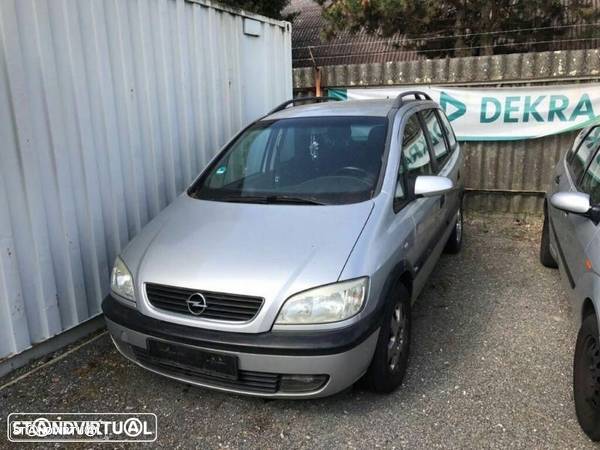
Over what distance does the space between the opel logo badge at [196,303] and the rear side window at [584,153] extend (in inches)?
118

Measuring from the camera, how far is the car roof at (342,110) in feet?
12.5

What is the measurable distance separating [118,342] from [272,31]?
14.8ft

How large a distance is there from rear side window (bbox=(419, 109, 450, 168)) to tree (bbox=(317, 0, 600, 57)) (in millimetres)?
3623

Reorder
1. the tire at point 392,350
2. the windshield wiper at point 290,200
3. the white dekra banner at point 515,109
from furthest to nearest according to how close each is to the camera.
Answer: the white dekra banner at point 515,109
the windshield wiper at point 290,200
the tire at point 392,350

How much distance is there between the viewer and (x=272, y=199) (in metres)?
3.25

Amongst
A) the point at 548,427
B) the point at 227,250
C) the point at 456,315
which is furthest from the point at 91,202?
the point at 548,427

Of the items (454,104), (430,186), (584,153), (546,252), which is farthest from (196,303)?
(454,104)

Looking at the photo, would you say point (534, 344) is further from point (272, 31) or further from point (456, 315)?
point (272, 31)

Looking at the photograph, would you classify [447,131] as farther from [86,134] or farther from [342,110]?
[86,134]

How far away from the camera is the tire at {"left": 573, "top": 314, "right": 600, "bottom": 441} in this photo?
2.46 m

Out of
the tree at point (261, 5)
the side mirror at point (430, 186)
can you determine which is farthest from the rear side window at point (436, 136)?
the tree at point (261, 5)

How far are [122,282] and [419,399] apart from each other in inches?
73.7

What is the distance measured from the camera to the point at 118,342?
2.94m

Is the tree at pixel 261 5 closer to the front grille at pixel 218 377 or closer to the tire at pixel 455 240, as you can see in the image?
the tire at pixel 455 240
